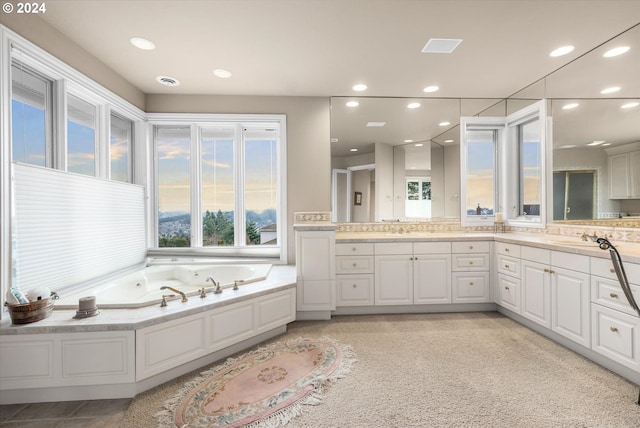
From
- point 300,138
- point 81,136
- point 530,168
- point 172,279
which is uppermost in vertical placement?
point 300,138

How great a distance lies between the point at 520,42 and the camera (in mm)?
2387

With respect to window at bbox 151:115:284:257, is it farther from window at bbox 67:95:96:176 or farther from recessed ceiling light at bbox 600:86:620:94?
recessed ceiling light at bbox 600:86:620:94

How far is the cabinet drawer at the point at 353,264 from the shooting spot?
313 centimetres

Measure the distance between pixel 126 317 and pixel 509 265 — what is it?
3.38 m

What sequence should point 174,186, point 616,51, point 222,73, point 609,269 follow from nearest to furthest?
point 609,269 < point 616,51 < point 222,73 < point 174,186

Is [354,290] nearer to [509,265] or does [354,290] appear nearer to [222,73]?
[509,265]

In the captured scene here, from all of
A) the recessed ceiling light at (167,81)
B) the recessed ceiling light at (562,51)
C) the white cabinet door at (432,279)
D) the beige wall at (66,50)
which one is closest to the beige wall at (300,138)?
the recessed ceiling light at (167,81)

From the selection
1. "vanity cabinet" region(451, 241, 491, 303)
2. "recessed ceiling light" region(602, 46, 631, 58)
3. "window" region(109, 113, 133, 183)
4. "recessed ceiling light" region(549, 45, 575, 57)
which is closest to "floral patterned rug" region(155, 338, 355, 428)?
"vanity cabinet" region(451, 241, 491, 303)

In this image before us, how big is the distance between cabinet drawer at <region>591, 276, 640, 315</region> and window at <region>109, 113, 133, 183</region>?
441 centimetres

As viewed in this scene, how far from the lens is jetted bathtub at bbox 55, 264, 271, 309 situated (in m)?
2.65

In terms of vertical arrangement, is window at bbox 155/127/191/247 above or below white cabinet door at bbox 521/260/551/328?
above

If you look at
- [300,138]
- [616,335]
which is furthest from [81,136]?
[616,335]

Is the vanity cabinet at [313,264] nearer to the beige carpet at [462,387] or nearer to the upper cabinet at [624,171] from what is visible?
the beige carpet at [462,387]

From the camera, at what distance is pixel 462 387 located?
1.90 metres
